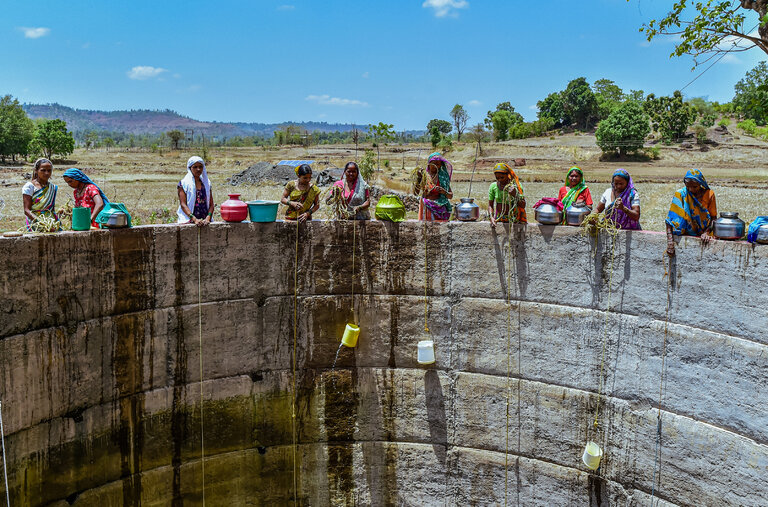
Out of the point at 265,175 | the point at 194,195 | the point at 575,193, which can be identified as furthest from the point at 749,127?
the point at 194,195

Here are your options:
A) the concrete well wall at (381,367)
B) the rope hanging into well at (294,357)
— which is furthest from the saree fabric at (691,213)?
the rope hanging into well at (294,357)

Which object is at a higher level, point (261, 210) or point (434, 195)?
point (434, 195)

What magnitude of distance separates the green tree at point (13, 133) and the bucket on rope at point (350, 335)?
46.1m

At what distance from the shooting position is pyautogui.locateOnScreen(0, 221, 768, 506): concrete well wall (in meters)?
5.45

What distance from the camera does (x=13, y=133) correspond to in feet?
143

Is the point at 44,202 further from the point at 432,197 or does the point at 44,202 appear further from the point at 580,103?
the point at 580,103

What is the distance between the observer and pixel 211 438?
6.66m

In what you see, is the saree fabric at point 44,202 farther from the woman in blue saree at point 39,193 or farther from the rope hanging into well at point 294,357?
the rope hanging into well at point 294,357

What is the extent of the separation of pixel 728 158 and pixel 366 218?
3615cm

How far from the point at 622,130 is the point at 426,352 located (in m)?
42.9

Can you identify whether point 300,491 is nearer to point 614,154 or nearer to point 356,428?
point 356,428

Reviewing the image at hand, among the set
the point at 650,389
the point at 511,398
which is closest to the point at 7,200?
the point at 511,398

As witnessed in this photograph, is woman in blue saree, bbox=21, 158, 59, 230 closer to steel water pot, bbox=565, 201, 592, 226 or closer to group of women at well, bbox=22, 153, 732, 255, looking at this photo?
group of women at well, bbox=22, 153, 732, 255

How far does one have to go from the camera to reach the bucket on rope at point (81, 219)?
5531 millimetres
